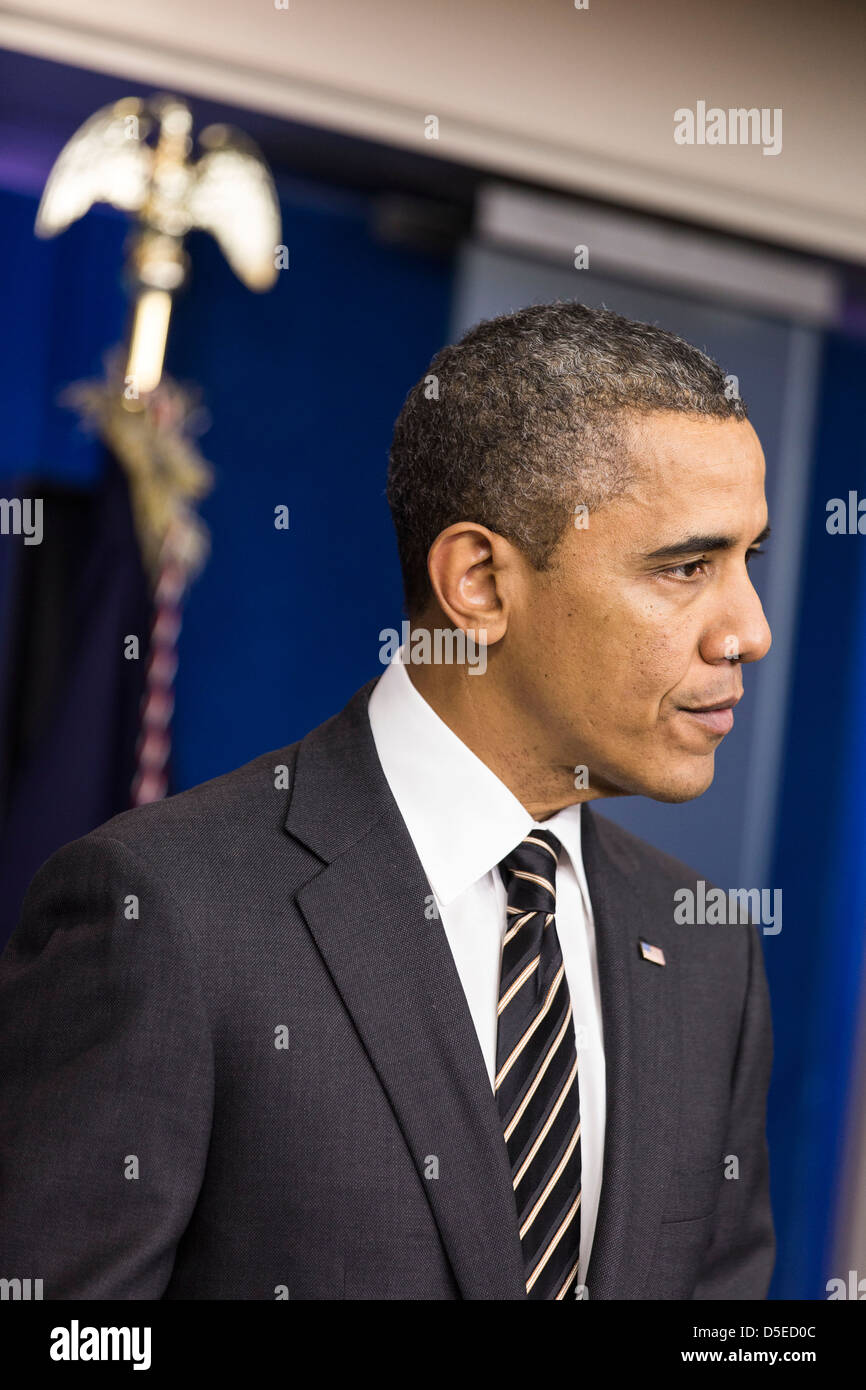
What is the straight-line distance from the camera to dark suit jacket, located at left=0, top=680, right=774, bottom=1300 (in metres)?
1.29

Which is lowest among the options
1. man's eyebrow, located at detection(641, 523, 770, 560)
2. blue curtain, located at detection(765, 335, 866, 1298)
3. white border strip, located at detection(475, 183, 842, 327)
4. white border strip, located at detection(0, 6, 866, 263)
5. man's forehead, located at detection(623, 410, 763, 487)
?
blue curtain, located at detection(765, 335, 866, 1298)

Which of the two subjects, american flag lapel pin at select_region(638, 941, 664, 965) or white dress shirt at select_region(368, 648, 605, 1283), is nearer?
white dress shirt at select_region(368, 648, 605, 1283)

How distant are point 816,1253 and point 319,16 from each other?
127 inches

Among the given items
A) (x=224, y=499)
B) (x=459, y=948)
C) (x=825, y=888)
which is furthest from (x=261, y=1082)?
(x=825, y=888)

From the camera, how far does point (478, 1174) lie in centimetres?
138

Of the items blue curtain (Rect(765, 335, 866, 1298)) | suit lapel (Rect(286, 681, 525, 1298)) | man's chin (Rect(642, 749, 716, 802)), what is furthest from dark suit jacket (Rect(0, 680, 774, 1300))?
blue curtain (Rect(765, 335, 866, 1298))

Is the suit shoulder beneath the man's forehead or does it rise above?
beneath

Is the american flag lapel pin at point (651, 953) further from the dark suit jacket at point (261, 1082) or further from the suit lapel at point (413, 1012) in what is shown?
the suit lapel at point (413, 1012)

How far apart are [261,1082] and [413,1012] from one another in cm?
16

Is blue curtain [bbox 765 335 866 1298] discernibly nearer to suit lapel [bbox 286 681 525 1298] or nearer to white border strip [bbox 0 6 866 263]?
white border strip [bbox 0 6 866 263]

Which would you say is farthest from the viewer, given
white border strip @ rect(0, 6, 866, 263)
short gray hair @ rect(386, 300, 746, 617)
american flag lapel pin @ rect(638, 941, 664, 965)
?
white border strip @ rect(0, 6, 866, 263)

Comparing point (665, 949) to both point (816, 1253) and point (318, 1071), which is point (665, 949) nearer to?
point (318, 1071)
